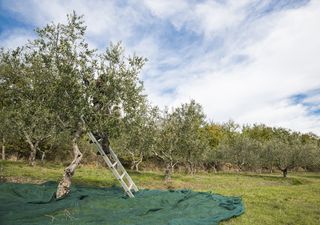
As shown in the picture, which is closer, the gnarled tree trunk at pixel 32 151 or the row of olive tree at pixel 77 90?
the row of olive tree at pixel 77 90

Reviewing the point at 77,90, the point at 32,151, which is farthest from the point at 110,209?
the point at 32,151

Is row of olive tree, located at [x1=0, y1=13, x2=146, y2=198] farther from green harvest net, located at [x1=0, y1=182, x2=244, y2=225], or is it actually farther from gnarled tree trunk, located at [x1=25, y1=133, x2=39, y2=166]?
gnarled tree trunk, located at [x1=25, y1=133, x2=39, y2=166]

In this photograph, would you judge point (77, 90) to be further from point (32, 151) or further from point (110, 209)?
point (32, 151)

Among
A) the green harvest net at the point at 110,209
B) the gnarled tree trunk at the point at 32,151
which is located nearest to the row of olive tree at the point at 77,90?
the green harvest net at the point at 110,209

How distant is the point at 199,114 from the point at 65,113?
24075mm

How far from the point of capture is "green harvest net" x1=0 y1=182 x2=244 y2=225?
496 inches

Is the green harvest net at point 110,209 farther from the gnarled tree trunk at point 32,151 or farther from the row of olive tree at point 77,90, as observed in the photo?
the gnarled tree trunk at point 32,151

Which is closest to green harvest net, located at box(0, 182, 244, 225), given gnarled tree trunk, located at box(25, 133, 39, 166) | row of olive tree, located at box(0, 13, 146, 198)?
row of olive tree, located at box(0, 13, 146, 198)

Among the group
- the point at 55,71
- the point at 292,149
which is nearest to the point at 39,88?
the point at 55,71

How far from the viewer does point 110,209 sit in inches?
579

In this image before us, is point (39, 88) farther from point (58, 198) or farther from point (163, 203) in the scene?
point (163, 203)

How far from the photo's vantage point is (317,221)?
15.8 metres

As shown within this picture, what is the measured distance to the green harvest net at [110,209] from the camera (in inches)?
496

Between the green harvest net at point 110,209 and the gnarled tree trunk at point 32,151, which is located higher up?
the gnarled tree trunk at point 32,151
